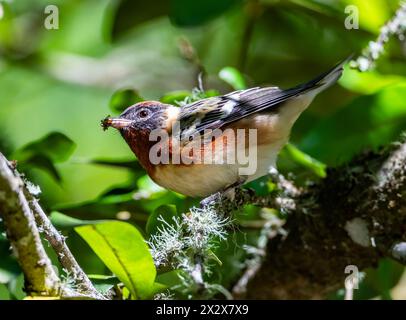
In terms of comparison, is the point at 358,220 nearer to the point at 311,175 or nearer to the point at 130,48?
the point at 311,175

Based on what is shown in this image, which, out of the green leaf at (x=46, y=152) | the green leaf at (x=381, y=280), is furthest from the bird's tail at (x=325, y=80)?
the green leaf at (x=46, y=152)

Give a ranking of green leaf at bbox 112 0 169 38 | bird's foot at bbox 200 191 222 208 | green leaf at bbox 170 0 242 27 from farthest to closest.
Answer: green leaf at bbox 112 0 169 38, green leaf at bbox 170 0 242 27, bird's foot at bbox 200 191 222 208

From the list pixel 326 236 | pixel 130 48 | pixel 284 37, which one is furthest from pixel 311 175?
pixel 130 48

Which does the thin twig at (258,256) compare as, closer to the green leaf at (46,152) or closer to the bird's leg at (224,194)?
the bird's leg at (224,194)

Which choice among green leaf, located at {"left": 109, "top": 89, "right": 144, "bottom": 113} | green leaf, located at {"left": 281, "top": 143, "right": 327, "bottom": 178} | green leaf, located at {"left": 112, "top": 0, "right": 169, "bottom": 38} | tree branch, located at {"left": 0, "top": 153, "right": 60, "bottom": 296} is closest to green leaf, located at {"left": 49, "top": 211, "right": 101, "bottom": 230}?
tree branch, located at {"left": 0, "top": 153, "right": 60, "bottom": 296}

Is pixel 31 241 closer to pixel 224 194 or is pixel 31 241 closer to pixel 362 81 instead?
pixel 224 194

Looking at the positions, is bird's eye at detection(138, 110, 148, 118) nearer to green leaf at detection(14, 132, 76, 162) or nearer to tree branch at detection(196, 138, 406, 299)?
green leaf at detection(14, 132, 76, 162)

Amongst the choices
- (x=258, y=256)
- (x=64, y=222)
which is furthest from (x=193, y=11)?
(x=64, y=222)
